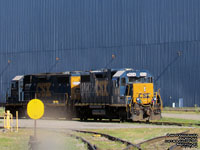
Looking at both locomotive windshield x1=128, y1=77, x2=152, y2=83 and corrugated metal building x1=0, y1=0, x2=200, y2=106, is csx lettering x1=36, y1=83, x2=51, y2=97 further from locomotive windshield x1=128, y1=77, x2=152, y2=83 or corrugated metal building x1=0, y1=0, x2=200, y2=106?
corrugated metal building x1=0, y1=0, x2=200, y2=106

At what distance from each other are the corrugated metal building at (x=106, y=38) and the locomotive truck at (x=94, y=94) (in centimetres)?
1286

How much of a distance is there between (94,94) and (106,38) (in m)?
15.7

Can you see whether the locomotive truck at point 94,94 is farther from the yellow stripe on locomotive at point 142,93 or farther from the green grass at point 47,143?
the green grass at point 47,143

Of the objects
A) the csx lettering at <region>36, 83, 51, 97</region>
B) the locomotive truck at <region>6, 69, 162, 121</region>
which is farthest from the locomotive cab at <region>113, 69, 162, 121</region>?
the csx lettering at <region>36, 83, 51, 97</region>

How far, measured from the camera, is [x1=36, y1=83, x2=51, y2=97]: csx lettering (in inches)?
1043

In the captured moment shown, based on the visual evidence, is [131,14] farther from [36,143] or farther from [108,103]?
[36,143]

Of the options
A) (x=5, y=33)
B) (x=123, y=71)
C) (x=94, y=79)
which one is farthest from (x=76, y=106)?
(x=5, y=33)

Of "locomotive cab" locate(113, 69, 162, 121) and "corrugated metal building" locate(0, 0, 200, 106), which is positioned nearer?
"locomotive cab" locate(113, 69, 162, 121)

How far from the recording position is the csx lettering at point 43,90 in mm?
26503

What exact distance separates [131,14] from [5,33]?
16030 mm

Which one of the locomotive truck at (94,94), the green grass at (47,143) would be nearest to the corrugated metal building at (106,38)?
the locomotive truck at (94,94)

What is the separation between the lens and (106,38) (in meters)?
39.1

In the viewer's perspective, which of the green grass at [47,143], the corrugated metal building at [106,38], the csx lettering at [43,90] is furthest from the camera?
the corrugated metal building at [106,38]

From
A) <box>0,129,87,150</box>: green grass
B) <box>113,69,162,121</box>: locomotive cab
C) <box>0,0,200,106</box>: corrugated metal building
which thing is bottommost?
<box>0,129,87,150</box>: green grass
